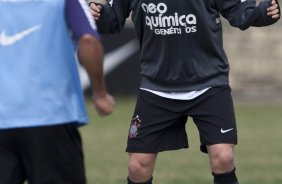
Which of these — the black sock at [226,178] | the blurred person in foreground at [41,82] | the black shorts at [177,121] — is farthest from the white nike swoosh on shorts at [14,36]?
the black sock at [226,178]

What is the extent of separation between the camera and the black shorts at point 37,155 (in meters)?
5.39

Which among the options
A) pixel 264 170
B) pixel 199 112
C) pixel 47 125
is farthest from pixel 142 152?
pixel 264 170

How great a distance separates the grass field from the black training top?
288 centimetres

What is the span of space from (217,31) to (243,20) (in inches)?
8.3

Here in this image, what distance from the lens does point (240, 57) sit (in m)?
21.4

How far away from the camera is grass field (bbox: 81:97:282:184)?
10.5 metres

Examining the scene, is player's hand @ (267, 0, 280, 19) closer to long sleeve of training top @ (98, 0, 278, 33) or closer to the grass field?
long sleeve of training top @ (98, 0, 278, 33)

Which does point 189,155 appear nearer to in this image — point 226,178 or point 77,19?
point 226,178

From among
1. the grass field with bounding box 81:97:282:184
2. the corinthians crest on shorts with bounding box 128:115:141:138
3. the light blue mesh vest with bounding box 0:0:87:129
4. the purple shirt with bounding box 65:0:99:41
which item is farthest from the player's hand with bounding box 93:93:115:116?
the grass field with bounding box 81:97:282:184

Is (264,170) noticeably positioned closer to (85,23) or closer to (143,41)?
(143,41)

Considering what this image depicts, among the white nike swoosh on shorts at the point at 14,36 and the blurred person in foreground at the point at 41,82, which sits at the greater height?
the white nike swoosh on shorts at the point at 14,36

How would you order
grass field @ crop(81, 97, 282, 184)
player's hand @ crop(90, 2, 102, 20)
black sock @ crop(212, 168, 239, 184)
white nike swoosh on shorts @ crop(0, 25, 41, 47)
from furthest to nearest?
grass field @ crop(81, 97, 282, 184) → player's hand @ crop(90, 2, 102, 20) → black sock @ crop(212, 168, 239, 184) → white nike swoosh on shorts @ crop(0, 25, 41, 47)

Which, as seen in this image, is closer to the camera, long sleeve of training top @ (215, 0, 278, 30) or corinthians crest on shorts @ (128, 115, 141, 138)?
long sleeve of training top @ (215, 0, 278, 30)

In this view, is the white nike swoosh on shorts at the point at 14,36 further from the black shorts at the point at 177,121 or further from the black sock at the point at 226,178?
the black sock at the point at 226,178
